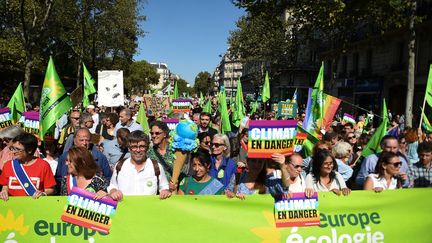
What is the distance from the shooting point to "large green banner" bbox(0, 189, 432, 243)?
362cm

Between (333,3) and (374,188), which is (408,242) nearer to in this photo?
(374,188)

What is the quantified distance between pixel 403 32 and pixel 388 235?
25.0 m

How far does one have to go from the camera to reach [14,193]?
396 centimetres

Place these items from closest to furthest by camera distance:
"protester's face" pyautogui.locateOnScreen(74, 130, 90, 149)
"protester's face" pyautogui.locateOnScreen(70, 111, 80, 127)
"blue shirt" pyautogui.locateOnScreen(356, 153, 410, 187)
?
"protester's face" pyautogui.locateOnScreen(74, 130, 90, 149) → "blue shirt" pyautogui.locateOnScreen(356, 153, 410, 187) → "protester's face" pyautogui.locateOnScreen(70, 111, 80, 127)

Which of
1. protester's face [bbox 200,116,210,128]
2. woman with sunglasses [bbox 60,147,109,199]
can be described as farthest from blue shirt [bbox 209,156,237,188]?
protester's face [bbox 200,116,210,128]

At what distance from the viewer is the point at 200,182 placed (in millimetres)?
4211

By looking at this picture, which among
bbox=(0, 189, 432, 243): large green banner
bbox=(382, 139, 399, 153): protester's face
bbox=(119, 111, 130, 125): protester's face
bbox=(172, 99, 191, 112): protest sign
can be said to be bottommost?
bbox=(0, 189, 432, 243): large green banner

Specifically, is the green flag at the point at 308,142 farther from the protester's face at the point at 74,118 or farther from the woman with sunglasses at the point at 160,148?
the protester's face at the point at 74,118

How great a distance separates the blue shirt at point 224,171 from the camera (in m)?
4.81

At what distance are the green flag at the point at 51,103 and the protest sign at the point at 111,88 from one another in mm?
7606

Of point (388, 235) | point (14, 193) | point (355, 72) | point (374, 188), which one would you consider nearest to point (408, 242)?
point (388, 235)

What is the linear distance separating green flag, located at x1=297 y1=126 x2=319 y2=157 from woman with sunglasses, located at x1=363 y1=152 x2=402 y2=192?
5.76 ft

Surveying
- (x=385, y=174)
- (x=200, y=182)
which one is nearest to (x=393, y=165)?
(x=385, y=174)

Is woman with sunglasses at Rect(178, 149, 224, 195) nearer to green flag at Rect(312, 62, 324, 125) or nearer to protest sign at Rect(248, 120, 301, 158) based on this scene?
protest sign at Rect(248, 120, 301, 158)
